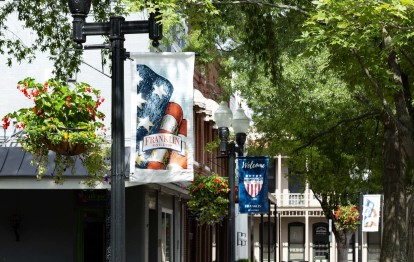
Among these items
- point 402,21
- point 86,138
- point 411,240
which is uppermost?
point 402,21

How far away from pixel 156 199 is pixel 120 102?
2078cm

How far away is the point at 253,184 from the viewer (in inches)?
977

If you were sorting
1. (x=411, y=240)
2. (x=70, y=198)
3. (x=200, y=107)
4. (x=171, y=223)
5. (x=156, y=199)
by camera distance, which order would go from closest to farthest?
1. (x=411, y=240)
2. (x=70, y=198)
3. (x=156, y=199)
4. (x=171, y=223)
5. (x=200, y=107)

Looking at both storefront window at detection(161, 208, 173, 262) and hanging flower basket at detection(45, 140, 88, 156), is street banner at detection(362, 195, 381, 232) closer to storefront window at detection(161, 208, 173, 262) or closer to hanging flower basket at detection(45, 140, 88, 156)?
storefront window at detection(161, 208, 173, 262)

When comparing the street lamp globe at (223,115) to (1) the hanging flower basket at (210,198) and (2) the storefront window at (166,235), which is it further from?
(2) the storefront window at (166,235)

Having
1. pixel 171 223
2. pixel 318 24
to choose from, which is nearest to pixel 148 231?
pixel 171 223

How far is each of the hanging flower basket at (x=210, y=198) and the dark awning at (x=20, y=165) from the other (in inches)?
69.7

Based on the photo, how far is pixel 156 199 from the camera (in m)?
32.7

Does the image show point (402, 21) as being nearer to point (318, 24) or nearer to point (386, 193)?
point (318, 24)

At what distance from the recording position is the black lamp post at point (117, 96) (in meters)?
11.8

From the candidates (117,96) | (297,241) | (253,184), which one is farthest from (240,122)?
(297,241)

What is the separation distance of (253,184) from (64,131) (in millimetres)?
9723

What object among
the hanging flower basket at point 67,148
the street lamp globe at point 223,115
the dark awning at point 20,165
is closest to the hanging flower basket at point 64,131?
the hanging flower basket at point 67,148

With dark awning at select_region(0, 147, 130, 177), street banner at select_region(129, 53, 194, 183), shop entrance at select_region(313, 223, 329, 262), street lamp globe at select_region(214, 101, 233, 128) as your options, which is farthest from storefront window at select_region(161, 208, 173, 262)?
shop entrance at select_region(313, 223, 329, 262)
